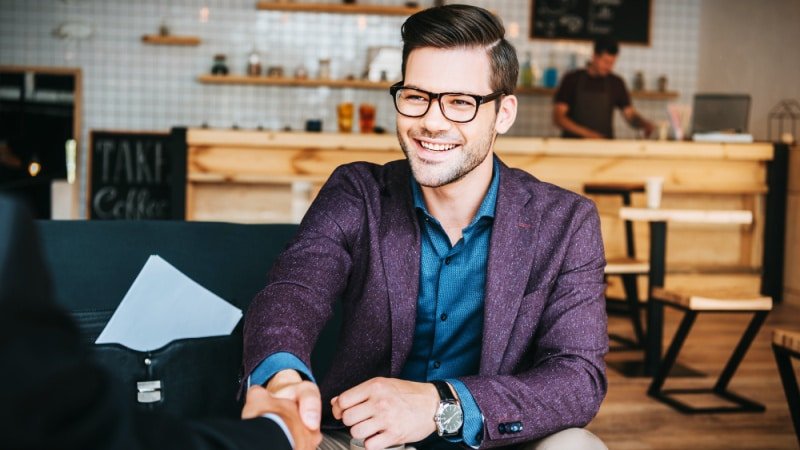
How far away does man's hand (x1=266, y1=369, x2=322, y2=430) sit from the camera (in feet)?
4.19

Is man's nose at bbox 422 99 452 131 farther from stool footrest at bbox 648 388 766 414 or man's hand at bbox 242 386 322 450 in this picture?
stool footrest at bbox 648 388 766 414

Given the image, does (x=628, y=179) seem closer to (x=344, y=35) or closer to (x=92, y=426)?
(x=344, y=35)

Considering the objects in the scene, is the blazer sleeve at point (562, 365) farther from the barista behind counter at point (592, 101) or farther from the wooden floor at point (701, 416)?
the barista behind counter at point (592, 101)

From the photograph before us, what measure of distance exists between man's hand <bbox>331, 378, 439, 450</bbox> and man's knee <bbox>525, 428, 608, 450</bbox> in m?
0.22

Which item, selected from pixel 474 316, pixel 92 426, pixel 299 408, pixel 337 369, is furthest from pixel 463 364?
pixel 92 426

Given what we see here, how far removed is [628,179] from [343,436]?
175 inches

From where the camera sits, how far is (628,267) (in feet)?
15.0

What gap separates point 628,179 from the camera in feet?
18.9

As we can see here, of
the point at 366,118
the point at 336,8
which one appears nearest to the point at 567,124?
the point at 366,118

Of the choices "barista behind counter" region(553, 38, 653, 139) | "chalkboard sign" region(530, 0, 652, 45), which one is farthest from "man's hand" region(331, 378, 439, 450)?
"chalkboard sign" region(530, 0, 652, 45)

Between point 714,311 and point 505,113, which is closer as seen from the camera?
point 505,113

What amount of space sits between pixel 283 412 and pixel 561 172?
461 cm

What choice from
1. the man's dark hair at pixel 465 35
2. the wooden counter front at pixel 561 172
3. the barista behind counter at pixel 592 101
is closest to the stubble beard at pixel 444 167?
the man's dark hair at pixel 465 35

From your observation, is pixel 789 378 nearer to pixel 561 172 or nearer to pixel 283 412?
pixel 283 412
